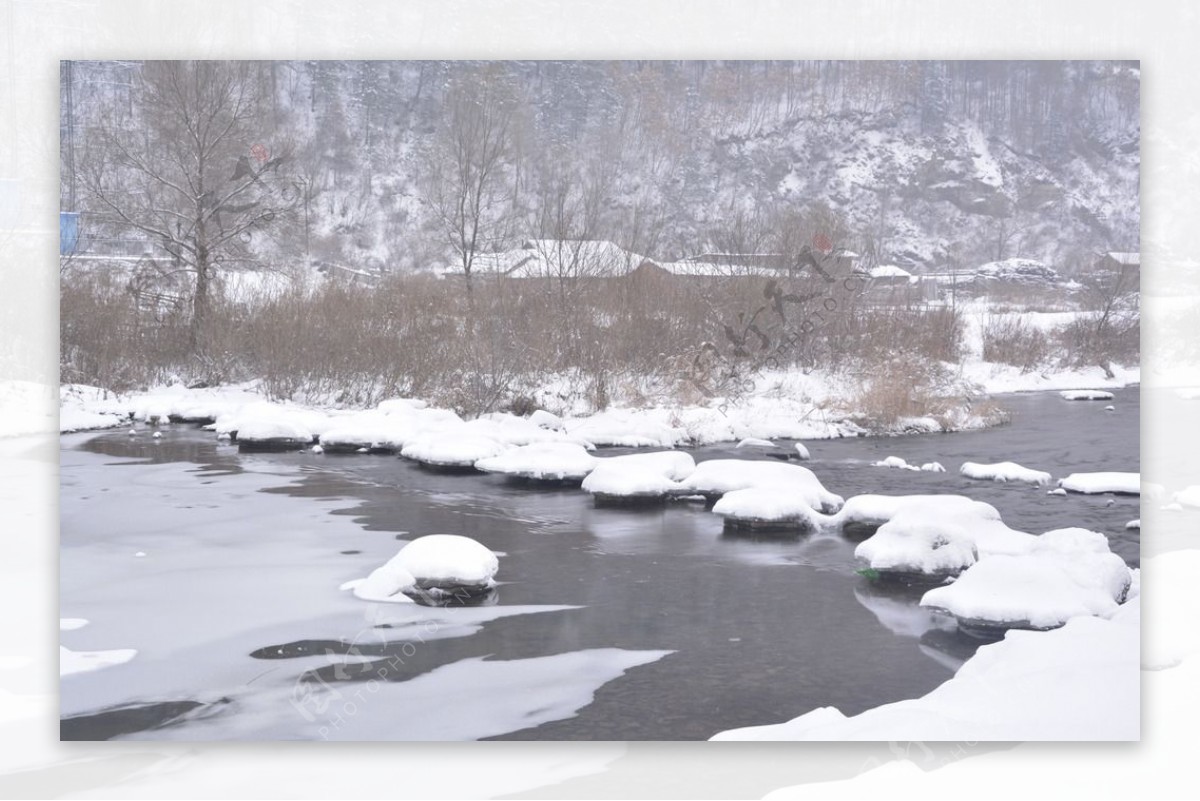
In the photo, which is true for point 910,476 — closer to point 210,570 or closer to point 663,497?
point 663,497

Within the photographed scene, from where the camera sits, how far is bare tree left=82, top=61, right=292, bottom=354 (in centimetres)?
481

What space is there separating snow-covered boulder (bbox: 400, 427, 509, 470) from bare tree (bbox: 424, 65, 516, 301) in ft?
2.93

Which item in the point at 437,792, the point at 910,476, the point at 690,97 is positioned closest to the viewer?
the point at 437,792

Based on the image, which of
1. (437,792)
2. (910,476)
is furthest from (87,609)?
(910,476)

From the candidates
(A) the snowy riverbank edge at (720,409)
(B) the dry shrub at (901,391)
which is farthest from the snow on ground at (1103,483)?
(B) the dry shrub at (901,391)

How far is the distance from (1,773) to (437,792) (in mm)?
1756

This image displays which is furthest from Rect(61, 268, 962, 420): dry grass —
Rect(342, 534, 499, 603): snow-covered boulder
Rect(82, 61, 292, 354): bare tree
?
Rect(342, 534, 499, 603): snow-covered boulder

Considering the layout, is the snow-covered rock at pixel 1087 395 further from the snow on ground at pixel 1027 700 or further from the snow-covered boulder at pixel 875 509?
the snow on ground at pixel 1027 700

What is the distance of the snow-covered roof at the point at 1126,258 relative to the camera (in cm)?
464

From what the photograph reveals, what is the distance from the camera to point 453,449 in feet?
19.3

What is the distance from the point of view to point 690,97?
16.1ft

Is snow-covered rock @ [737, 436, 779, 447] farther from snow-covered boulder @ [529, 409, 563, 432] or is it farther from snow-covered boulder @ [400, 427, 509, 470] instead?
snow-covered boulder @ [400, 427, 509, 470]

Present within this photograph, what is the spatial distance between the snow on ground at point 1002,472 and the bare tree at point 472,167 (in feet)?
10.2

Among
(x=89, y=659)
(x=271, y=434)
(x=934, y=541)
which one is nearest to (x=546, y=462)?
(x=271, y=434)
